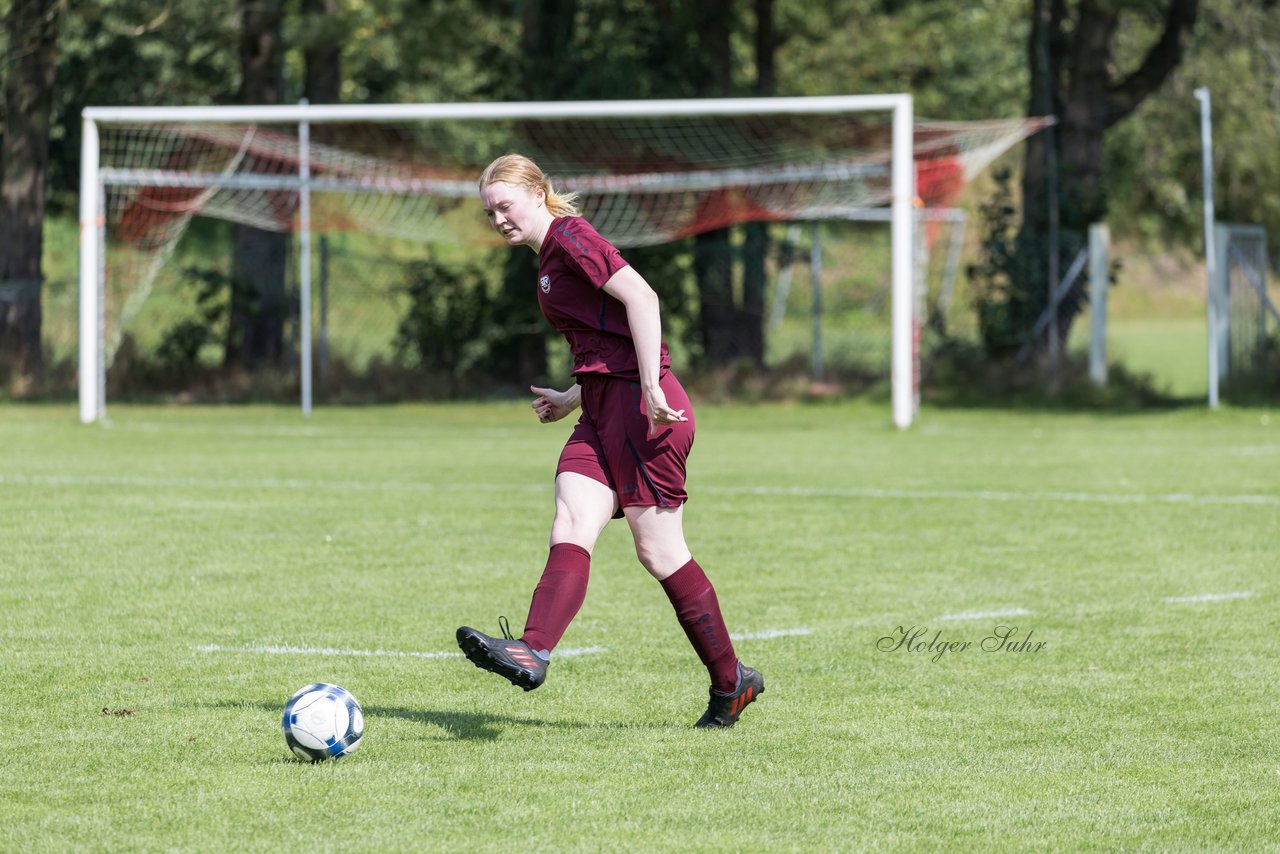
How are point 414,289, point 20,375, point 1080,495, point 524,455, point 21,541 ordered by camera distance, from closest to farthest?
point 21,541, point 1080,495, point 524,455, point 20,375, point 414,289

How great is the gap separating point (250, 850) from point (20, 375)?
762 inches

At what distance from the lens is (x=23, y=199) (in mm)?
22391

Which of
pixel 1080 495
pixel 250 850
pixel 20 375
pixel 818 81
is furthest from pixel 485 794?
pixel 818 81

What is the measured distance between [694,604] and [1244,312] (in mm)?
17202

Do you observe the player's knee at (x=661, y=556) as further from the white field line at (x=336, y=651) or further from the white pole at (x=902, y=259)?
the white pole at (x=902, y=259)

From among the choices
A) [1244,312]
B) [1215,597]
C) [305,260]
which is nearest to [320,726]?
[1215,597]

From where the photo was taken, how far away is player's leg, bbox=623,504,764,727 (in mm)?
5258

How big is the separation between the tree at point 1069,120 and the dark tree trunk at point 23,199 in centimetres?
1242

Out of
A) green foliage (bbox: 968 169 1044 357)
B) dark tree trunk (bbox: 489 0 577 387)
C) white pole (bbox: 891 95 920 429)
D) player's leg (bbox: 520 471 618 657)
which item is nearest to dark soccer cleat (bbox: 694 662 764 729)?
player's leg (bbox: 520 471 618 657)

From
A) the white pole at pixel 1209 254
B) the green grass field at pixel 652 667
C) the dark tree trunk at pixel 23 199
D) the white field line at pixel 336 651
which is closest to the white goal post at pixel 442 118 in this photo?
the white pole at pixel 1209 254

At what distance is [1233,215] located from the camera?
98.6ft

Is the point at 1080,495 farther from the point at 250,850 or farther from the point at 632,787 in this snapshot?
the point at 250,850

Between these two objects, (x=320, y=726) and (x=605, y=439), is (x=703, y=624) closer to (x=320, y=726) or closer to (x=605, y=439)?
(x=605, y=439)

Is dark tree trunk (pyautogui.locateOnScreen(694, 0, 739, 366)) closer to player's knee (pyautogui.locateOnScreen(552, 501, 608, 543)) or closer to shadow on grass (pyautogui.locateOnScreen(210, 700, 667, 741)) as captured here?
shadow on grass (pyautogui.locateOnScreen(210, 700, 667, 741))
